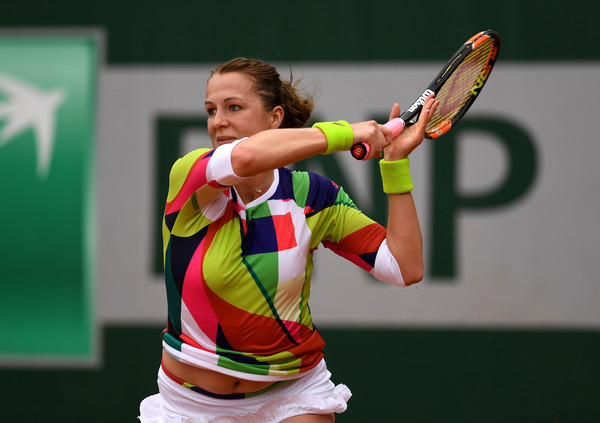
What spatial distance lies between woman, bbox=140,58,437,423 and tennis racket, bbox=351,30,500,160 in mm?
167

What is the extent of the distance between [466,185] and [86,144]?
229 cm

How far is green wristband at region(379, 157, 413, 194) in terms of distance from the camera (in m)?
2.07

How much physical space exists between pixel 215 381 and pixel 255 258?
0.37m

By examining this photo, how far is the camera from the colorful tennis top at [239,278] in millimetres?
1979

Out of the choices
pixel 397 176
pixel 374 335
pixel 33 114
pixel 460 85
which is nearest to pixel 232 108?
pixel 397 176

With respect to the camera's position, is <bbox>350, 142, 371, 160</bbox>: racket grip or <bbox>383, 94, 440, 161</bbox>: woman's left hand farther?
<bbox>383, 94, 440, 161</bbox>: woman's left hand

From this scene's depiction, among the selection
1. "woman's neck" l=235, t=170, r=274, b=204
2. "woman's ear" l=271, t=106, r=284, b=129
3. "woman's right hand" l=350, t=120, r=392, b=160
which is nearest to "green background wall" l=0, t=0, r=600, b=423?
"woman's ear" l=271, t=106, r=284, b=129

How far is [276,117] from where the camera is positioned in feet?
7.50

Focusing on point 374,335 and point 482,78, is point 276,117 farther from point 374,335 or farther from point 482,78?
point 374,335

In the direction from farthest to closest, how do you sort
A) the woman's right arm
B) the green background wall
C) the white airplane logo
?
the white airplane logo, the green background wall, the woman's right arm

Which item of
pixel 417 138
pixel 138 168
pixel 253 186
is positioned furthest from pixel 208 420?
pixel 138 168

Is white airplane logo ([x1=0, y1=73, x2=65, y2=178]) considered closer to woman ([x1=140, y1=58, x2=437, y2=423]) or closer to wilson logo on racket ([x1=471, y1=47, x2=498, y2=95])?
woman ([x1=140, y1=58, x2=437, y2=423])

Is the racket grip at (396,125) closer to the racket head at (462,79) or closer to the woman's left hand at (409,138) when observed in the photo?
the woman's left hand at (409,138)

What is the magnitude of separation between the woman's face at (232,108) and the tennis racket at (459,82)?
48cm
